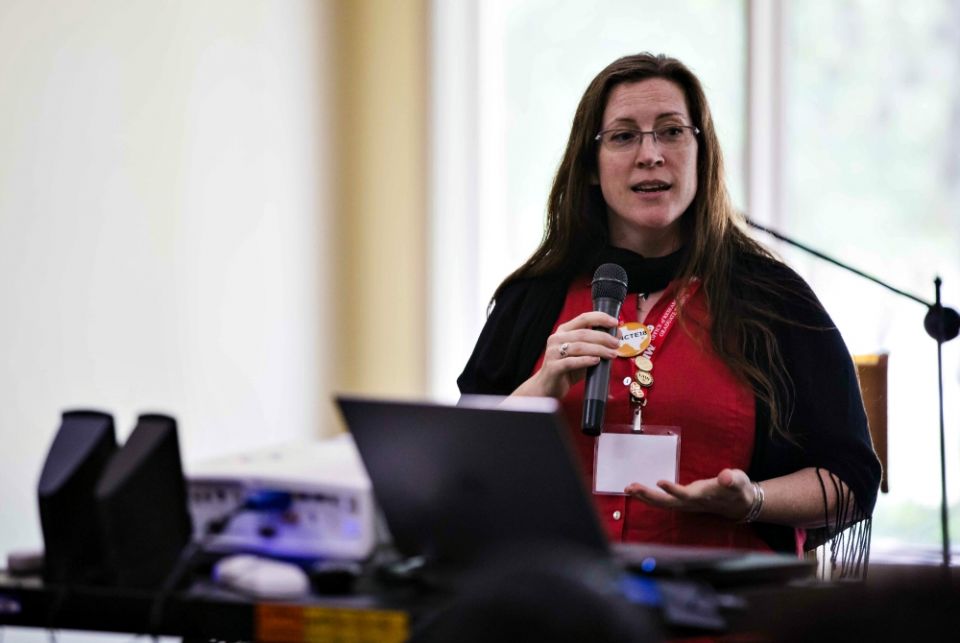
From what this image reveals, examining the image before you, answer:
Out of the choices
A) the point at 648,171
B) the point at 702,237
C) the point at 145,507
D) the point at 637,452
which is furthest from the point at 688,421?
the point at 145,507

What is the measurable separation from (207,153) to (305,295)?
0.84 metres

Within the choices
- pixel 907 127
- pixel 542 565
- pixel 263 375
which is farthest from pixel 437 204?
pixel 542 565

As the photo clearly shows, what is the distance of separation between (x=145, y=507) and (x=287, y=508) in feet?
0.54

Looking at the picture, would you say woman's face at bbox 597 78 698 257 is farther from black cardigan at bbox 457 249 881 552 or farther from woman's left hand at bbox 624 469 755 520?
woman's left hand at bbox 624 469 755 520

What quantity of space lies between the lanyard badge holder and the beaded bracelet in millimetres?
165

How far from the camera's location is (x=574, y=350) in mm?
1802

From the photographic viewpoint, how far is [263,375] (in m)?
4.15

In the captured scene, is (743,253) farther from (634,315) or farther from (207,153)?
(207,153)

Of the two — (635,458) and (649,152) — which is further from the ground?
(649,152)

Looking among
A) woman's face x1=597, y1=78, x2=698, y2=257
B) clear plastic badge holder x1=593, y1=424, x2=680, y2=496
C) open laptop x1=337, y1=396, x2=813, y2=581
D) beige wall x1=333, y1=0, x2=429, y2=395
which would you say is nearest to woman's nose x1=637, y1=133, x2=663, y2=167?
woman's face x1=597, y1=78, x2=698, y2=257

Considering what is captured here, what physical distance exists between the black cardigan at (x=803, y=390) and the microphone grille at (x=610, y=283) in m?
0.23

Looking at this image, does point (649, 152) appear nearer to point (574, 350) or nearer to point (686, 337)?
point (686, 337)

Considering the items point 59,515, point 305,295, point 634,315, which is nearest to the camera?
point 59,515

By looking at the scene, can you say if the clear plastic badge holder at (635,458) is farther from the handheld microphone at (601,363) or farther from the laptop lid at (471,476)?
the laptop lid at (471,476)
